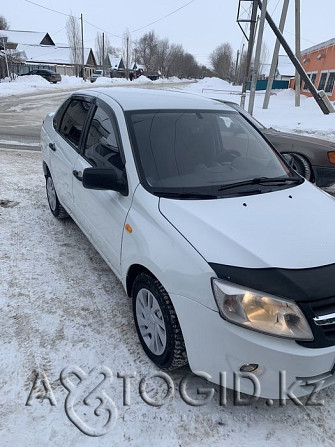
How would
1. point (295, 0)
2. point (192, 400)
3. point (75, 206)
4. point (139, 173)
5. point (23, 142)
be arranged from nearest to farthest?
point (192, 400) → point (139, 173) → point (75, 206) → point (23, 142) → point (295, 0)

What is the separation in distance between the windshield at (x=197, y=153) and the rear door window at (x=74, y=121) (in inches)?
34.7

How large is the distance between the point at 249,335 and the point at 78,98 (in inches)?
130

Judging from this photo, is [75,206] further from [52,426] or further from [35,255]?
[52,426]

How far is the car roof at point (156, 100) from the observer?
10.4 ft

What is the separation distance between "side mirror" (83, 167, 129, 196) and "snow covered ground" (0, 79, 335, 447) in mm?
1072

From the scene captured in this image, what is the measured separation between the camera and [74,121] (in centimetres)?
391

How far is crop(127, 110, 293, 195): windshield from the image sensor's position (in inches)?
105

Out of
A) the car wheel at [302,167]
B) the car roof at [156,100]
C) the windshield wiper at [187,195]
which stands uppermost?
the car roof at [156,100]

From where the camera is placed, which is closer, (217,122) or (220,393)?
(220,393)

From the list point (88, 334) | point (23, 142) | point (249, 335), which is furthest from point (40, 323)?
point (23, 142)

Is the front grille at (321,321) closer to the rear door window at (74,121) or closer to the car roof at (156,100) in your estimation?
the car roof at (156,100)

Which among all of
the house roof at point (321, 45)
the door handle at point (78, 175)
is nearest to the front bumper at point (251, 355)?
the door handle at point (78, 175)

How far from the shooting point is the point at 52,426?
80.1 inches

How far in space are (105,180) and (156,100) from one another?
1154mm
